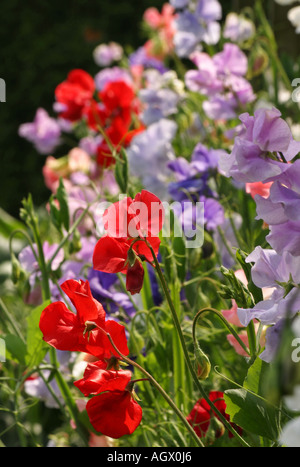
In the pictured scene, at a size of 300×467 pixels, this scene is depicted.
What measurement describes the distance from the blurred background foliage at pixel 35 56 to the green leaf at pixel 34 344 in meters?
2.83

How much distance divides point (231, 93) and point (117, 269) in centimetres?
63

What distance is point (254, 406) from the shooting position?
46 cm

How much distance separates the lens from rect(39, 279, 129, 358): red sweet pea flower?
1.50ft

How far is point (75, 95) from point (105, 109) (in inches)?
5.9

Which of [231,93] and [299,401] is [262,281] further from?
[231,93]

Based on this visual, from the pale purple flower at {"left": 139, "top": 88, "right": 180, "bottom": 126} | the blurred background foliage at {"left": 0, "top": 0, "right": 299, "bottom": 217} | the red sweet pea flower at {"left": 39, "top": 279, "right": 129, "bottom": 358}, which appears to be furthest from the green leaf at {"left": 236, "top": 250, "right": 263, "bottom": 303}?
the blurred background foliage at {"left": 0, "top": 0, "right": 299, "bottom": 217}

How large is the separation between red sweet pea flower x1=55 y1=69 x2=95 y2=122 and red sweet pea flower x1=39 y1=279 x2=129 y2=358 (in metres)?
1.07

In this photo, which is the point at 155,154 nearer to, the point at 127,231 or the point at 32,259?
the point at 32,259

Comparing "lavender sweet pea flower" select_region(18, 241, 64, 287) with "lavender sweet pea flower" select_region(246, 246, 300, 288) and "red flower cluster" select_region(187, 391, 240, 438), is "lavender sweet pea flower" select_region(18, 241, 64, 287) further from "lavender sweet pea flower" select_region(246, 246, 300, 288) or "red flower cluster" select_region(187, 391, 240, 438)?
"lavender sweet pea flower" select_region(246, 246, 300, 288)

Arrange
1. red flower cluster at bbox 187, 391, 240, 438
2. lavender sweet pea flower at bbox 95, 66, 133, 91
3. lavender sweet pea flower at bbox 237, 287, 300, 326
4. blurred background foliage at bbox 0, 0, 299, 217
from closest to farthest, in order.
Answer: lavender sweet pea flower at bbox 237, 287, 300, 326 → red flower cluster at bbox 187, 391, 240, 438 → lavender sweet pea flower at bbox 95, 66, 133, 91 → blurred background foliage at bbox 0, 0, 299, 217

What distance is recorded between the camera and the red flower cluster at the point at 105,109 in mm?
1259

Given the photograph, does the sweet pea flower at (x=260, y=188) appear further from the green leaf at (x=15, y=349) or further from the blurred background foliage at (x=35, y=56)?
the blurred background foliage at (x=35, y=56)

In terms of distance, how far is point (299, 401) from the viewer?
0.91 feet
